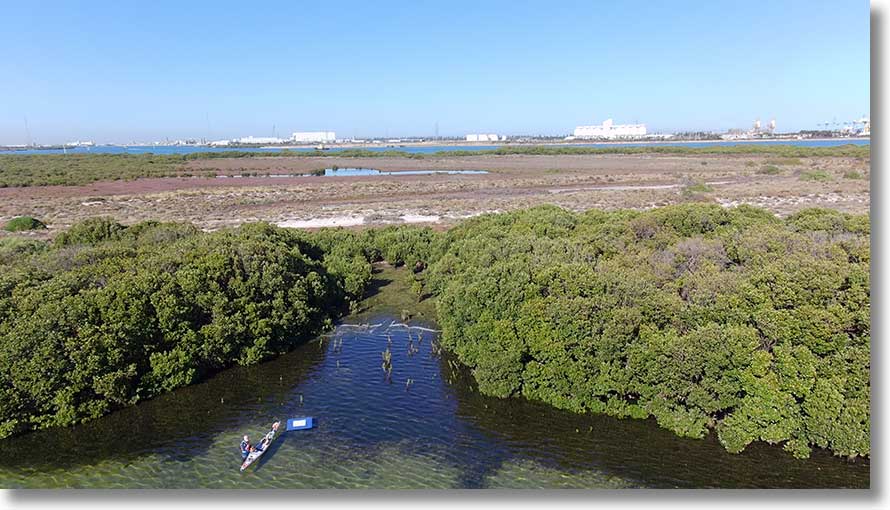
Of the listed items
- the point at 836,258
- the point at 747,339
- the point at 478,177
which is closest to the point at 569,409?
the point at 747,339

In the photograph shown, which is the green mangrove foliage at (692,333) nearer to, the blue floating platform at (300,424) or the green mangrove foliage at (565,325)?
the green mangrove foliage at (565,325)

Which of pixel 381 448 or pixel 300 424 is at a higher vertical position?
pixel 300 424

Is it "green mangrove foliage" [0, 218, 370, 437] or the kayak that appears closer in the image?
the kayak

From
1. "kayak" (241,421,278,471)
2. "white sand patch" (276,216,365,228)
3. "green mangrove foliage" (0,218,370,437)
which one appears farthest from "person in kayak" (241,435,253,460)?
"white sand patch" (276,216,365,228)

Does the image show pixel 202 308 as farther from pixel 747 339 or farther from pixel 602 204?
pixel 602 204

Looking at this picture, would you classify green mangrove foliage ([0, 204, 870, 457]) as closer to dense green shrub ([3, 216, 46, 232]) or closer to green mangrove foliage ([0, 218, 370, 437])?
green mangrove foliage ([0, 218, 370, 437])

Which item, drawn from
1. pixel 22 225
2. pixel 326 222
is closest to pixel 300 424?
pixel 326 222

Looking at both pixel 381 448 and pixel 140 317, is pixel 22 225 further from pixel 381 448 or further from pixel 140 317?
pixel 381 448
